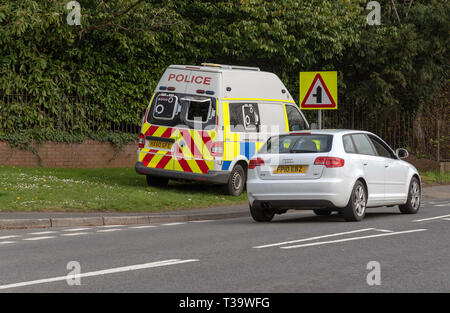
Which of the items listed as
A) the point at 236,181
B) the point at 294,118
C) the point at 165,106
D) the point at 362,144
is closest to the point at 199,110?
the point at 165,106

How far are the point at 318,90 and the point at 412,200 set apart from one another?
343cm

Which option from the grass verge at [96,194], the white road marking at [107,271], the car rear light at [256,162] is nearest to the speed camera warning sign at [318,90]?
the grass verge at [96,194]

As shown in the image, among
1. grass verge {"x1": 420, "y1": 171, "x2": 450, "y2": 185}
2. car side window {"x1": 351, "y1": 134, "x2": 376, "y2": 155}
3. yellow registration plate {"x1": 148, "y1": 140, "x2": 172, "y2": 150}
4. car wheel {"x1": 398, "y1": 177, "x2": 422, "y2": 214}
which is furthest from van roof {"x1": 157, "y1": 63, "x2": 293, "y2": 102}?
grass verge {"x1": 420, "y1": 171, "x2": 450, "y2": 185}

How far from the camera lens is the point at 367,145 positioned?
48.5ft

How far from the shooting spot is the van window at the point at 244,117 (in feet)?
Answer: 60.8

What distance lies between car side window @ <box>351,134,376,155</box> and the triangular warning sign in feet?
9.84

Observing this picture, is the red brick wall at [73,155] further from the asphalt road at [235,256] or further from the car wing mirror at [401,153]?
the car wing mirror at [401,153]

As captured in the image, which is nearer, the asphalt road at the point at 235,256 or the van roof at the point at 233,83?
the asphalt road at the point at 235,256

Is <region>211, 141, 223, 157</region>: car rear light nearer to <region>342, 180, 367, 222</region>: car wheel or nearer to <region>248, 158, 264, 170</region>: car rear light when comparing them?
<region>248, 158, 264, 170</region>: car rear light

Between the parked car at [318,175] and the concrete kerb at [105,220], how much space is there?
1277 millimetres

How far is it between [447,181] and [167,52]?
9.20 meters

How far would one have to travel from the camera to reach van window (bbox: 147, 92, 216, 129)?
18.2 meters

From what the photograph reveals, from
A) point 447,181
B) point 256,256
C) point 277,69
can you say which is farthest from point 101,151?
point 256,256

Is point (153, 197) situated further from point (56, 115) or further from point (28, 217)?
point (56, 115)
